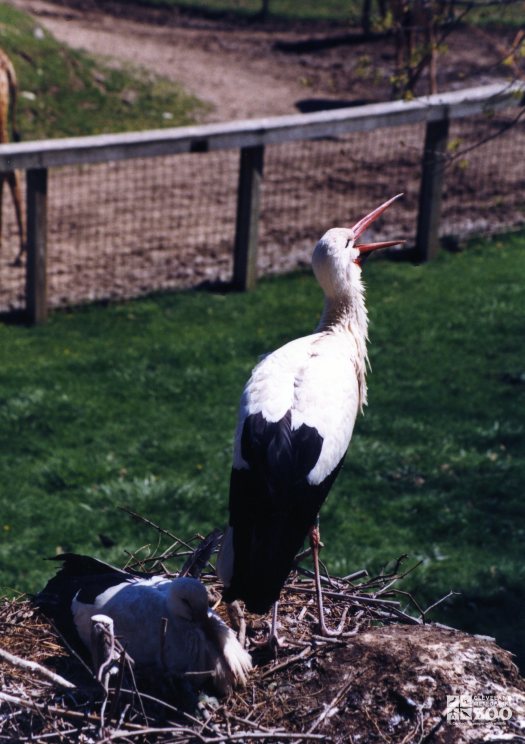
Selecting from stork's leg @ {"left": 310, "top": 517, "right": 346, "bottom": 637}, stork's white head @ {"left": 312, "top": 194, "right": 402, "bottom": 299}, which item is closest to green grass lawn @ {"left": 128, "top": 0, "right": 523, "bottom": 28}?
stork's white head @ {"left": 312, "top": 194, "right": 402, "bottom": 299}

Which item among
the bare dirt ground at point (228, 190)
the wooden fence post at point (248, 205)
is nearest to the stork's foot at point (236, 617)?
the bare dirt ground at point (228, 190)

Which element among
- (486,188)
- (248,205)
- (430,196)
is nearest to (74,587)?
(248,205)

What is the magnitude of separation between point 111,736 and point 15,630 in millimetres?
1100

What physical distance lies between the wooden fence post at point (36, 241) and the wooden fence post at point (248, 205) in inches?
62.2

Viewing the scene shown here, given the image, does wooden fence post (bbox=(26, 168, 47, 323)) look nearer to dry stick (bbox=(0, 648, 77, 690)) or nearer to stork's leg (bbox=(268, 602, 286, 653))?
stork's leg (bbox=(268, 602, 286, 653))

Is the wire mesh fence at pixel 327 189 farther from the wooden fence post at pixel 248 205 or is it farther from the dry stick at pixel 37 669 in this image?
the dry stick at pixel 37 669

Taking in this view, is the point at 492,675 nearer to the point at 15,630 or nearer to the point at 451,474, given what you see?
the point at 15,630

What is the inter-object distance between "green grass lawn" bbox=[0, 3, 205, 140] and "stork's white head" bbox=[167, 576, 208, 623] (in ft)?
32.1

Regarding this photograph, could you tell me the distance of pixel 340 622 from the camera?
16.6ft

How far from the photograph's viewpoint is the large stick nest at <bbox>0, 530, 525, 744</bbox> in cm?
420

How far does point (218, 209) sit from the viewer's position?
11.5m

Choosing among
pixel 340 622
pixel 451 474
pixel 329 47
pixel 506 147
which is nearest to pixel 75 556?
pixel 340 622

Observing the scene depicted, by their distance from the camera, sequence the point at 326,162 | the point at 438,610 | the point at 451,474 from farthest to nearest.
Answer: the point at 326,162 → the point at 451,474 → the point at 438,610

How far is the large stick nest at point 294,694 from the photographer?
165 inches
